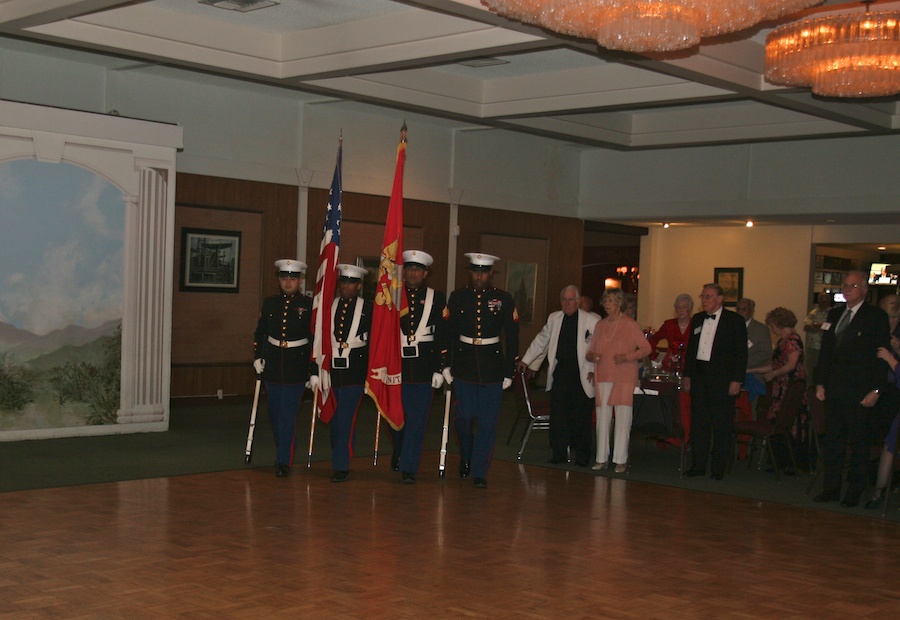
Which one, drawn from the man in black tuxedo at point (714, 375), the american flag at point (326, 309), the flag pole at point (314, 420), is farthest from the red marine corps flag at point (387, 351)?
the man in black tuxedo at point (714, 375)

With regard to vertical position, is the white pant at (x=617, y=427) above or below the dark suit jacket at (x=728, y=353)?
below

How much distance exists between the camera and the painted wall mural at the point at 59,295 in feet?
31.8

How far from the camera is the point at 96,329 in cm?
1020

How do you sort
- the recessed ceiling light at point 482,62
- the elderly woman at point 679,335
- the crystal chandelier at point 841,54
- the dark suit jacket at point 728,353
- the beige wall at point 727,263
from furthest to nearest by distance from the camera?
the beige wall at point 727,263 < the recessed ceiling light at point 482,62 < the elderly woman at point 679,335 < the dark suit jacket at point 728,353 < the crystal chandelier at point 841,54

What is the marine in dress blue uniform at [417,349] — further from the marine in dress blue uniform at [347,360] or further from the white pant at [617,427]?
the white pant at [617,427]

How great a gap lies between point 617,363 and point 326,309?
2490 millimetres

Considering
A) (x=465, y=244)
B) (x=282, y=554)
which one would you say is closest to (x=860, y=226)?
(x=465, y=244)

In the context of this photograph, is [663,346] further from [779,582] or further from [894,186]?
[779,582]

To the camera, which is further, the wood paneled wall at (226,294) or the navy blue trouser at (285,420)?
the wood paneled wall at (226,294)

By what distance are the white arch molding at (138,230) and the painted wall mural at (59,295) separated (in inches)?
3.7

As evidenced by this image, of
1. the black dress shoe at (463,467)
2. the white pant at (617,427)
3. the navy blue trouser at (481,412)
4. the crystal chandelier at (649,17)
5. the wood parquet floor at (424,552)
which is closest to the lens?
the wood parquet floor at (424,552)

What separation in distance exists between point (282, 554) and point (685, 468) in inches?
184

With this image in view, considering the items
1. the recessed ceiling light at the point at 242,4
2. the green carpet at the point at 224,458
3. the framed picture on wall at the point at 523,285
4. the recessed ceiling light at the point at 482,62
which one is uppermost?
the recessed ceiling light at the point at 242,4

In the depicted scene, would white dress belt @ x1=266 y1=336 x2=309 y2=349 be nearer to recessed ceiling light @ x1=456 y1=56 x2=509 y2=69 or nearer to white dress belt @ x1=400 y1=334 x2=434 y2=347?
white dress belt @ x1=400 y1=334 x2=434 y2=347
